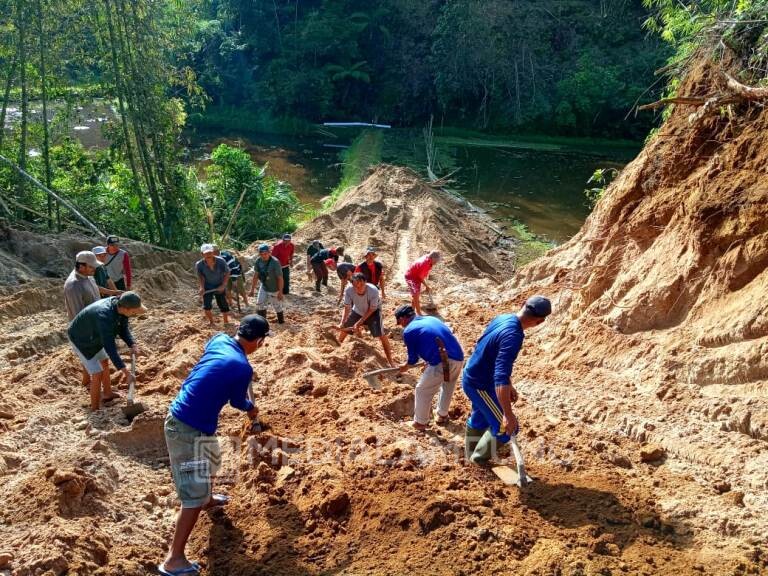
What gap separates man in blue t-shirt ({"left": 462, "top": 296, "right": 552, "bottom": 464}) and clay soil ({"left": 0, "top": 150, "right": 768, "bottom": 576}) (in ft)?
0.90

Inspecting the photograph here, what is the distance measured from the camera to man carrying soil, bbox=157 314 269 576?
4.56 meters

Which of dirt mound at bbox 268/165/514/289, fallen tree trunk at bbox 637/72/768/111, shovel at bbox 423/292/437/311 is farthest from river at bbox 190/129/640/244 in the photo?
fallen tree trunk at bbox 637/72/768/111

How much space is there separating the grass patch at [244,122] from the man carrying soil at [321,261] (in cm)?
2645

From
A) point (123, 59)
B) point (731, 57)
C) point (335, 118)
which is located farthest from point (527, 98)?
point (731, 57)

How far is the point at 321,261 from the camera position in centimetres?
1216

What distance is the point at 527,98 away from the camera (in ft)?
113

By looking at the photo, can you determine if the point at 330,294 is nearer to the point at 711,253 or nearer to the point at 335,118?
the point at 711,253

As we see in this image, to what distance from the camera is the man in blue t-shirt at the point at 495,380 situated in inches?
196

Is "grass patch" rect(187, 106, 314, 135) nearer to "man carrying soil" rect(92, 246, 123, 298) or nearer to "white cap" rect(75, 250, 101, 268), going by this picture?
"man carrying soil" rect(92, 246, 123, 298)

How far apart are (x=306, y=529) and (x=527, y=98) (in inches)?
1294

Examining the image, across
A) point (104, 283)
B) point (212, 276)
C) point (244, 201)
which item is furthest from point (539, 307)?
point (244, 201)

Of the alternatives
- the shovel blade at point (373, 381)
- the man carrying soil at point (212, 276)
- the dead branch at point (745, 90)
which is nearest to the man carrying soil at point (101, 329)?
the shovel blade at point (373, 381)

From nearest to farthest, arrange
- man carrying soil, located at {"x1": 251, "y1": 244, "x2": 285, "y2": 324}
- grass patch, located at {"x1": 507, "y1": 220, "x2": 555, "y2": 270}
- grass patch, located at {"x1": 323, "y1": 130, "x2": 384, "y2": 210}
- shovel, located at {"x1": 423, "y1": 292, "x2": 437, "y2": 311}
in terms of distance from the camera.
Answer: man carrying soil, located at {"x1": 251, "y1": 244, "x2": 285, "y2": 324}, shovel, located at {"x1": 423, "y1": 292, "x2": 437, "y2": 311}, grass patch, located at {"x1": 507, "y1": 220, "x2": 555, "y2": 270}, grass patch, located at {"x1": 323, "y1": 130, "x2": 384, "y2": 210}

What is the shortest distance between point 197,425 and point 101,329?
2.23 meters
